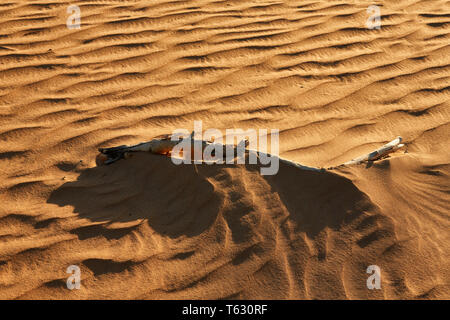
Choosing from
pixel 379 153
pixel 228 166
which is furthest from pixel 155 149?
pixel 379 153

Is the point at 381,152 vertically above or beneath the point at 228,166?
above

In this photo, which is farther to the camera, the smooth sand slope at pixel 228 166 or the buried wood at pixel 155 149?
the buried wood at pixel 155 149

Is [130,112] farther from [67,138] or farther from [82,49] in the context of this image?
[82,49]

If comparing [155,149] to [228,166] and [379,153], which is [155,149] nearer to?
[228,166]

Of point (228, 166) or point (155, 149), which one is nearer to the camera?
point (228, 166)

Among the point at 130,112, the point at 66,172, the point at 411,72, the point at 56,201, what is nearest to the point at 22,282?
the point at 56,201

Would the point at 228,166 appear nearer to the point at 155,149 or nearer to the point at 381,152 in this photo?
the point at 155,149

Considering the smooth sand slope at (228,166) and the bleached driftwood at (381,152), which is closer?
the smooth sand slope at (228,166)

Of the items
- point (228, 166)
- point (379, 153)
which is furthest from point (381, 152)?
point (228, 166)
